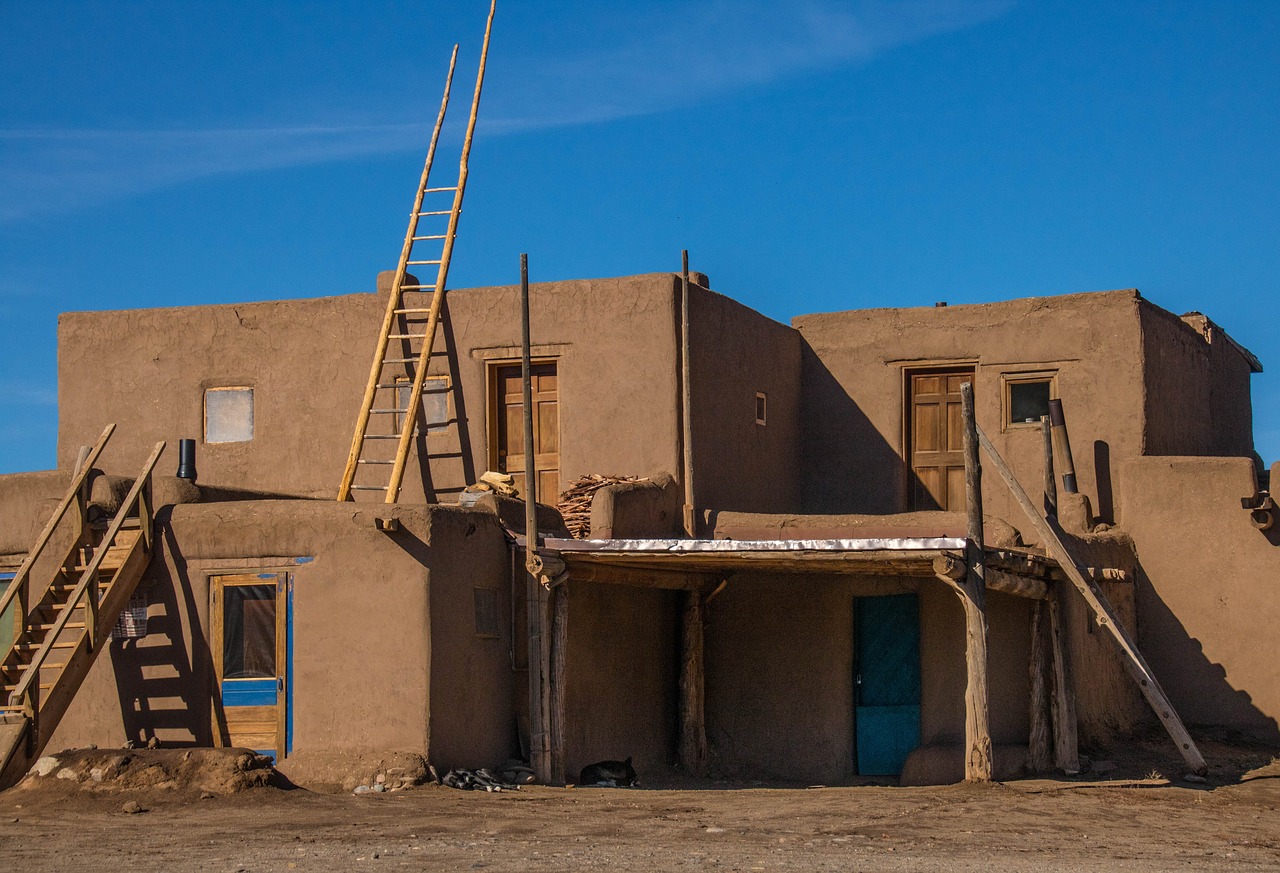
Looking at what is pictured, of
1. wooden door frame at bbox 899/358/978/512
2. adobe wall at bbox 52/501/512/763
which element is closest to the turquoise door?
wooden door frame at bbox 899/358/978/512

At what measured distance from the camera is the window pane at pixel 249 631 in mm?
14602

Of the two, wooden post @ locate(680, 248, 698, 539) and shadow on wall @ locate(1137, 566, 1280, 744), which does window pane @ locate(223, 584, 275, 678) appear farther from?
shadow on wall @ locate(1137, 566, 1280, 744)

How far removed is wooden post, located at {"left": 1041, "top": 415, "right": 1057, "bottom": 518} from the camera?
17.5m

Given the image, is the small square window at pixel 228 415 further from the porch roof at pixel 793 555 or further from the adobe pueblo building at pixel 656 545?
the porch roof at pixel 793 555

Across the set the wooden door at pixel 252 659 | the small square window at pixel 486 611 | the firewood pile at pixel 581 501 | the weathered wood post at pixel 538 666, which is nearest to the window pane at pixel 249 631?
the wooden door at pixel 252 659

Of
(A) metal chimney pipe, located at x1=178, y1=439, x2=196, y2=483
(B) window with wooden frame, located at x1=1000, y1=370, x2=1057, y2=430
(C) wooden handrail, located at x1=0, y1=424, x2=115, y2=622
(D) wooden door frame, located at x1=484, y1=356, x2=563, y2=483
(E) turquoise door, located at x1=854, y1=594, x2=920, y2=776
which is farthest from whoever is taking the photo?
(B) window with wooden frame, located at x1=1000, y1=370, x2=1057, y2=430

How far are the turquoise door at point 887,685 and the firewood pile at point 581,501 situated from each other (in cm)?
A: 290

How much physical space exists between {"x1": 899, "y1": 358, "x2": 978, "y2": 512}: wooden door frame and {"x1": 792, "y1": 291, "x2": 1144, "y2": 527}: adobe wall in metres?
0.03

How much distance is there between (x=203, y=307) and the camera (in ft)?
63.9

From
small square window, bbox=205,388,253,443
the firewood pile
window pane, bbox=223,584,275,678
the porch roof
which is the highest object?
small square window, bbox=205,388,253,443

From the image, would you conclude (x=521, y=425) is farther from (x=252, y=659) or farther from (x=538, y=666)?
(x=252, y=659)

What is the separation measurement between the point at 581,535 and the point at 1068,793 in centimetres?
529

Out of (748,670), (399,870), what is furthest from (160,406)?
(399,870)

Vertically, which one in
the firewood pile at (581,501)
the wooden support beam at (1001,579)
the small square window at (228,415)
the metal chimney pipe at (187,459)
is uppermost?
the small square window at (228,415)
